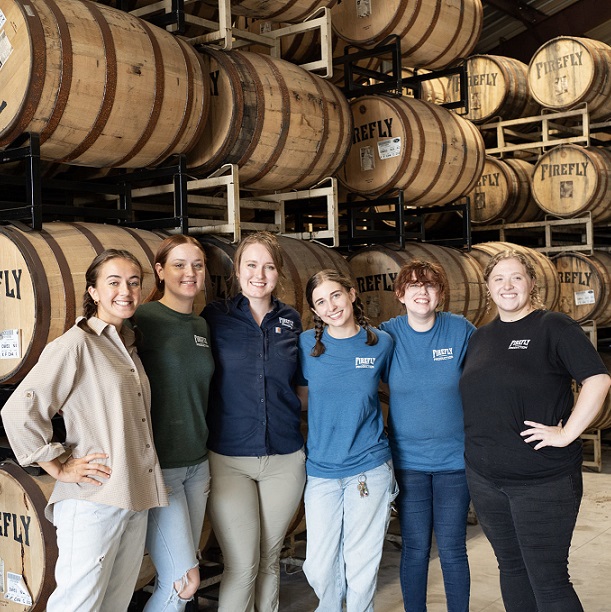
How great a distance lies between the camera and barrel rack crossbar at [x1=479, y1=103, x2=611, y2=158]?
28.3 ft

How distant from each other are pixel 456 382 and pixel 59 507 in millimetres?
1645

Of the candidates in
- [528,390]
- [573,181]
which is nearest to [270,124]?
[528,390]

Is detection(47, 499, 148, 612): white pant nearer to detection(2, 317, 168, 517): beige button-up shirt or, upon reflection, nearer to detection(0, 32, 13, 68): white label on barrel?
detection(2, 317, 168, 517): beige button-up shirt

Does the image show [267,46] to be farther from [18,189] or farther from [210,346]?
[210,346]

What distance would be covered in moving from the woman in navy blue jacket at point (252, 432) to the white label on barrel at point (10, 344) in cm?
81

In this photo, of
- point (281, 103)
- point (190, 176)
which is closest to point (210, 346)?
point (190, 176)

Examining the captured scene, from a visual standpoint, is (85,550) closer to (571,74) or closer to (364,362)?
(364,362)

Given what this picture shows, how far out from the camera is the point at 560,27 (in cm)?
1165

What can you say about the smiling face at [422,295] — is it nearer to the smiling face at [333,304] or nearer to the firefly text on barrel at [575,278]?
the smiling face at [333,304]

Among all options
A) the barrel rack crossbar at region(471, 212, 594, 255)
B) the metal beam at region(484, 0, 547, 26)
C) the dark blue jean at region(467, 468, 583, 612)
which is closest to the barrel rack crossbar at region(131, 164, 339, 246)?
the dark blue jean at region(467, 468, 583, 612)

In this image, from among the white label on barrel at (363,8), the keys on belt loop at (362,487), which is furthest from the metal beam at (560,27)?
the keys on belt loop at (362,487)

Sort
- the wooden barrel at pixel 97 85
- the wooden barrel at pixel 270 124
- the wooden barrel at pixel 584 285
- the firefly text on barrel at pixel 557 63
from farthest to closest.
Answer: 1. the firefly text on barrel at pixel 557 63
2. the wooden barrel at pixel 584 285
3. the wooden barrel at pixel 270 124
4. the wooden barrel at pixel 97 85

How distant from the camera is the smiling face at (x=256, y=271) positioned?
11.3 feet

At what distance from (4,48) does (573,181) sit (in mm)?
6298
